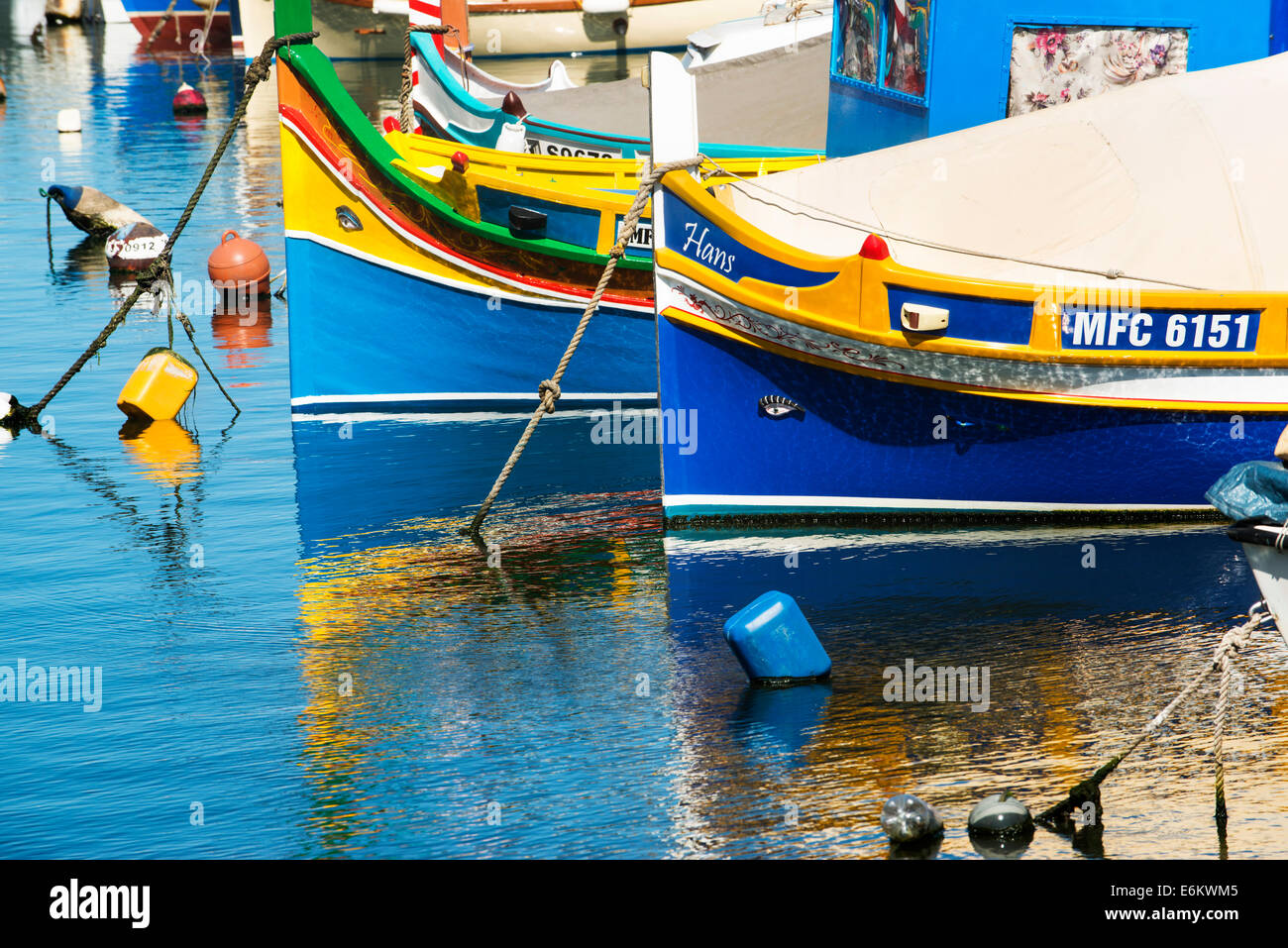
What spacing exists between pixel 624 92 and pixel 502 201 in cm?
597

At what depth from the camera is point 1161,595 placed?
8.81m

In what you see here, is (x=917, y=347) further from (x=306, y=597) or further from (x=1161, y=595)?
(x=306, y=597)

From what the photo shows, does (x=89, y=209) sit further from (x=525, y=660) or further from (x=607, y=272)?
(x=525, y=660)

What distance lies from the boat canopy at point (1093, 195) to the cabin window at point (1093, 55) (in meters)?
0.58

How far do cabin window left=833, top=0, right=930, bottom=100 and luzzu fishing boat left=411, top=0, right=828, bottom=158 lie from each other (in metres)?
3.85

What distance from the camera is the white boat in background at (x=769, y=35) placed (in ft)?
60.4

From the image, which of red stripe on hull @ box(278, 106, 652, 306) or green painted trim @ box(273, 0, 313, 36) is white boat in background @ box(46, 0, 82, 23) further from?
green painted trim @ box(273, 0, 313, 36)

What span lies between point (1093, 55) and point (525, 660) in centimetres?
606

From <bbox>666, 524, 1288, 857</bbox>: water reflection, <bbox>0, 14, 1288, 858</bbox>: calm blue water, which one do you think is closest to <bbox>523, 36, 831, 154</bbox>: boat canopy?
<bbox>0, 14, 1288, 858</bbox>: calm blue water

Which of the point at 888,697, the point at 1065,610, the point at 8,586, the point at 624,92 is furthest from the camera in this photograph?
the point at 624,92

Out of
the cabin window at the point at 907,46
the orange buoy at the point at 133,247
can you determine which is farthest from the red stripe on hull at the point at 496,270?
the orange buoy at the point at 133,247

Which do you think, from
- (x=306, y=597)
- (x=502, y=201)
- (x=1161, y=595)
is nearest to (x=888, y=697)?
(x=1161, y=595)

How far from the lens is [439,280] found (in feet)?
41.7

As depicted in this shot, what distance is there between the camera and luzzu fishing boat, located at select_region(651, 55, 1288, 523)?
29.7 feet
